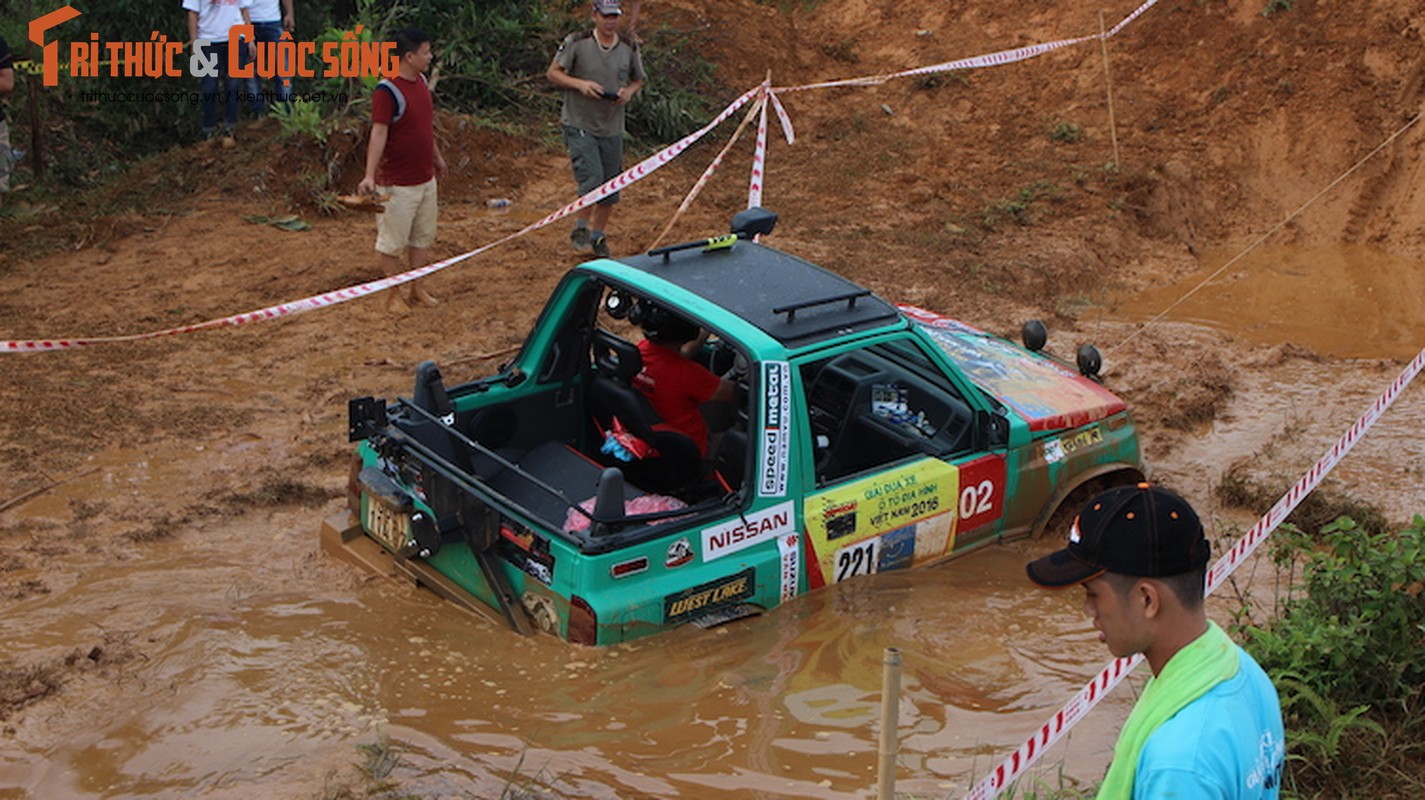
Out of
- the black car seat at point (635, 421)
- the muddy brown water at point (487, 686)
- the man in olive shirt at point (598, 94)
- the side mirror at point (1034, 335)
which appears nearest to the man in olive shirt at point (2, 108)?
the man in olive shirt at point (598, 94)

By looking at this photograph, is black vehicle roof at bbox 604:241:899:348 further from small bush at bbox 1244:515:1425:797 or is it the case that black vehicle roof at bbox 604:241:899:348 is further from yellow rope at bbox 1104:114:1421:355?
yellow rope at bbox 1104:114:1421:355

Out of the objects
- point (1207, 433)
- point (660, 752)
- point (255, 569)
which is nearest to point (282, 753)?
point (660, 752)

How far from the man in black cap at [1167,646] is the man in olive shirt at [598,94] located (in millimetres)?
8500

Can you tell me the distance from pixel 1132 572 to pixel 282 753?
11.1 ft

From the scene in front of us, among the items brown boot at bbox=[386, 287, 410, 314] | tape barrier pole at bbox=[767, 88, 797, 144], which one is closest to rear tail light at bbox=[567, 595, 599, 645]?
brown boot at bbox=[386, 287, 410, 314]

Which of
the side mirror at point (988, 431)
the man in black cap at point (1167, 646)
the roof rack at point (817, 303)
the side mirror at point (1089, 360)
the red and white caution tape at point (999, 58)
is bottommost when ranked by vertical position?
the side mirror at point (988, 431)

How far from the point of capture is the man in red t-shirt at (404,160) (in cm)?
926

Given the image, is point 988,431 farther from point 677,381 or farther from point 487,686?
point 487,686

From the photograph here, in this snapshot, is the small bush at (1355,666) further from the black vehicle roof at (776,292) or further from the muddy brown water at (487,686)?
the black vehicle roof at (776,292)

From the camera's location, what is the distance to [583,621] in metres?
5.42

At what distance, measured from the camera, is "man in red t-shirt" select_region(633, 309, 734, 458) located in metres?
6.53

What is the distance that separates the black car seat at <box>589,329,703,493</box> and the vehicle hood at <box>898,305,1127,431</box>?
1.22m

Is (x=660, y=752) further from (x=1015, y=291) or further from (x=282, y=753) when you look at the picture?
(x=1015, y=291)

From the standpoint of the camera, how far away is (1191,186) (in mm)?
13742
